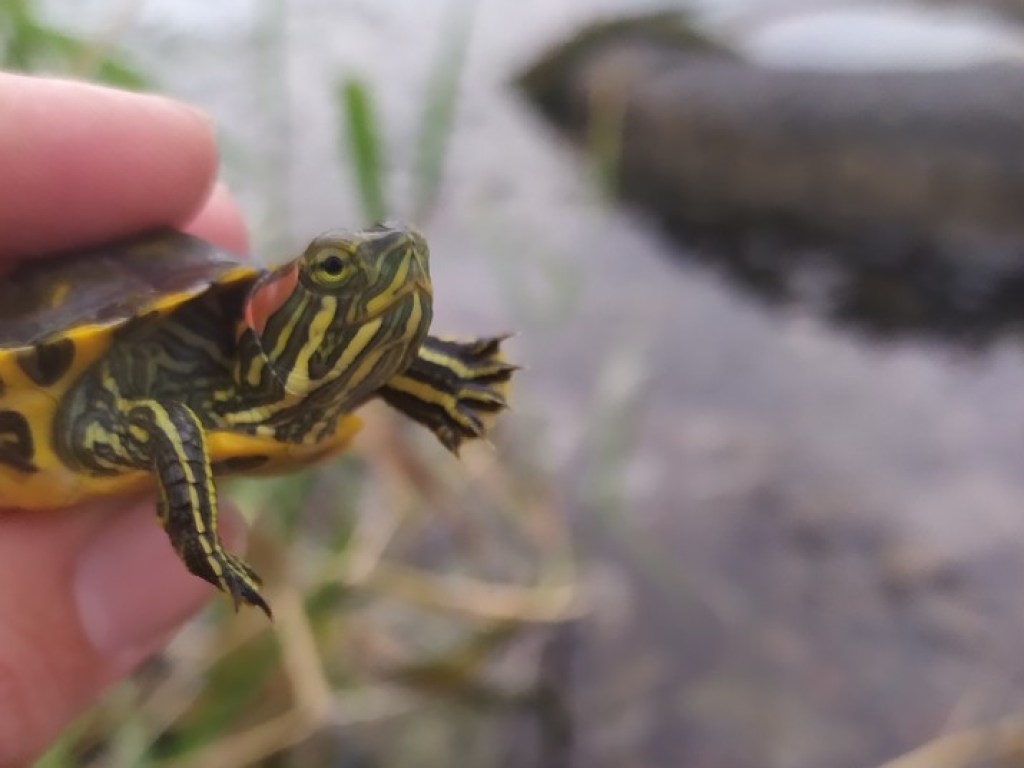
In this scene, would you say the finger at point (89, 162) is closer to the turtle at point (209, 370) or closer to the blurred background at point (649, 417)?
the turtle at point (209, 370)

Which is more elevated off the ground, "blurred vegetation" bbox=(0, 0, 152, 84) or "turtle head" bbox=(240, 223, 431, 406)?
"blurred vegetation" bbox=(0, 0, 152, 84)

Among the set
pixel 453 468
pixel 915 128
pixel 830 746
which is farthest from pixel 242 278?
pixel 915 128

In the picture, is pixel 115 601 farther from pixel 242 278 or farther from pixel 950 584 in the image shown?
pixel 950 584

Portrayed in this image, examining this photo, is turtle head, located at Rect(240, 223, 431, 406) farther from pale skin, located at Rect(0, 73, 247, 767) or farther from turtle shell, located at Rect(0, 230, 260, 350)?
pale skin, located at Rect(0, 73, 247, 767)

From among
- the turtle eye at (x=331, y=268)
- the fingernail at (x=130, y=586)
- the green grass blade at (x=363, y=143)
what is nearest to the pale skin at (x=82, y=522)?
the fingernail at (x=130, y=586)

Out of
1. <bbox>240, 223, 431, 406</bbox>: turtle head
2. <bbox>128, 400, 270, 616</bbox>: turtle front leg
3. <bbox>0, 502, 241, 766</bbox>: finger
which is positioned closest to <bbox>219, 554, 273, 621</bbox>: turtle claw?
<bbox>128, 400, 270, 616</bbox>: turtle front leg

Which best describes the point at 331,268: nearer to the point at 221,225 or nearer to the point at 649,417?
the point at 221,225
